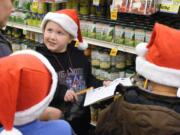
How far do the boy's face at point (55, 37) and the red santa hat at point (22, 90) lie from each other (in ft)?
3.26

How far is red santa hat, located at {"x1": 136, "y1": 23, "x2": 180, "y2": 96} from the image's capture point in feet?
4.83

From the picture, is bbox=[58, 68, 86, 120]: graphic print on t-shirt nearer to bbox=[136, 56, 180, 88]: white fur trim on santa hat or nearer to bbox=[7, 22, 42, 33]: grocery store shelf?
bbox=[136, 56, 180, 88]: white fur trim on santa hat

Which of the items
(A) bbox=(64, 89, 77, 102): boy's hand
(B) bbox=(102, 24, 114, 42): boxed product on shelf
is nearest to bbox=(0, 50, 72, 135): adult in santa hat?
(A) bbox=(64, 89, 77, 102): boy's hand

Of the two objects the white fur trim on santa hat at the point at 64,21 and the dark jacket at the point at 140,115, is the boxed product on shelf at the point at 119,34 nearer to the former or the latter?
the white fur trim on santa hat at the point at 64,21

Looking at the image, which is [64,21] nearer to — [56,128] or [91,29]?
[91,29]

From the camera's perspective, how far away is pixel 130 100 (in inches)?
57.0

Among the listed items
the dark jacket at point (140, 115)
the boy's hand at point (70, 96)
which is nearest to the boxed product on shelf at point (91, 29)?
the boy's hand at point (70, 96)

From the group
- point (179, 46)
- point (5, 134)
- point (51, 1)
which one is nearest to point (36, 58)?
point (5, 134)

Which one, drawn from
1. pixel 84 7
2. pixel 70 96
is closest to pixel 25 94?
pixel 70 96

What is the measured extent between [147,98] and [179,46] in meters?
0.27

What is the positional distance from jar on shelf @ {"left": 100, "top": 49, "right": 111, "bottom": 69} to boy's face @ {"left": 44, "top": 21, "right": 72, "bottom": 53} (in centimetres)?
58

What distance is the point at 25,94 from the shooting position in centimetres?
125

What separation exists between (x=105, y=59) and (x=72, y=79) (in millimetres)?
689

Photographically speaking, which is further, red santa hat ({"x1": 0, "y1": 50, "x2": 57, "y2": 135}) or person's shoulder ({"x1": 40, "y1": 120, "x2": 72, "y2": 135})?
person's shoulder ({"x1": 40, "y1": 120, "x2": 72, "y2": 135})
